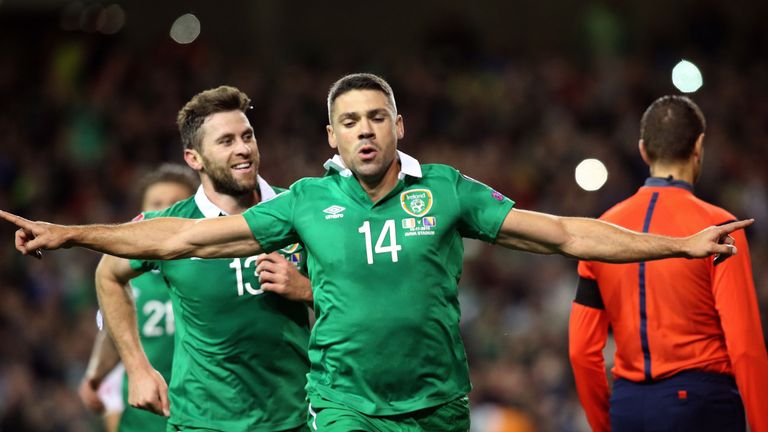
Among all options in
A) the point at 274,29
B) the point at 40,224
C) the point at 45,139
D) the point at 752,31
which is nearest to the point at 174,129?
the point at 45,139

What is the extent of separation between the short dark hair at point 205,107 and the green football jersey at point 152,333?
1.22m

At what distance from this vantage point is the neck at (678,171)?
5688 mm

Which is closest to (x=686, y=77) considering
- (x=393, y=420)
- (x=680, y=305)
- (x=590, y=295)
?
(x=590, y=295)

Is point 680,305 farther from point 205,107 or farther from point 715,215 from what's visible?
point 205,107

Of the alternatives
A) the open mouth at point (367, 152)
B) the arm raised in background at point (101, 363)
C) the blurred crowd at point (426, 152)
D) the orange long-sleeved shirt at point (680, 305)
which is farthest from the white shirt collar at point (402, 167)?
the blurred crowd at point (426, 152)

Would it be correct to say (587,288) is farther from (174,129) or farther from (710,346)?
(174,129)

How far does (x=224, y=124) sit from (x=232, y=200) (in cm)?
37

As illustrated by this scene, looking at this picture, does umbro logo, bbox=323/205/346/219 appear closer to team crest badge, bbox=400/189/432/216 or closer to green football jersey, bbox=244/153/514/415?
green football jersey, bbox=244/153/514/415

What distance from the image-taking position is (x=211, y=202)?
5.93 metres

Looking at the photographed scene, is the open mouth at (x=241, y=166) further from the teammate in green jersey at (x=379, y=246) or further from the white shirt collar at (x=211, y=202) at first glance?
the teammate in green jersey at (x=379, y=246)

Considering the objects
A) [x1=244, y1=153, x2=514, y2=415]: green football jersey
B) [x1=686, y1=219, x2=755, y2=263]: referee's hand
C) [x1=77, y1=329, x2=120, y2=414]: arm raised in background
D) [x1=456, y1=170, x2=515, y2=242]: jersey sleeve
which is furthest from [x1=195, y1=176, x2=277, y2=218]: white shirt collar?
[x1=686, y1=219, x2=755, y2=263]: referee's hand

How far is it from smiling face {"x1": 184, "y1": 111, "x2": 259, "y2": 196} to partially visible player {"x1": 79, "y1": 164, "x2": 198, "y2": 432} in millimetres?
1232

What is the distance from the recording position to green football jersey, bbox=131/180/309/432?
5.66m

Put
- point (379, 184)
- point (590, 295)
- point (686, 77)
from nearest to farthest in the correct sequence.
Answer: point (379, 184) → point (590, 295) → point (686, 77)
